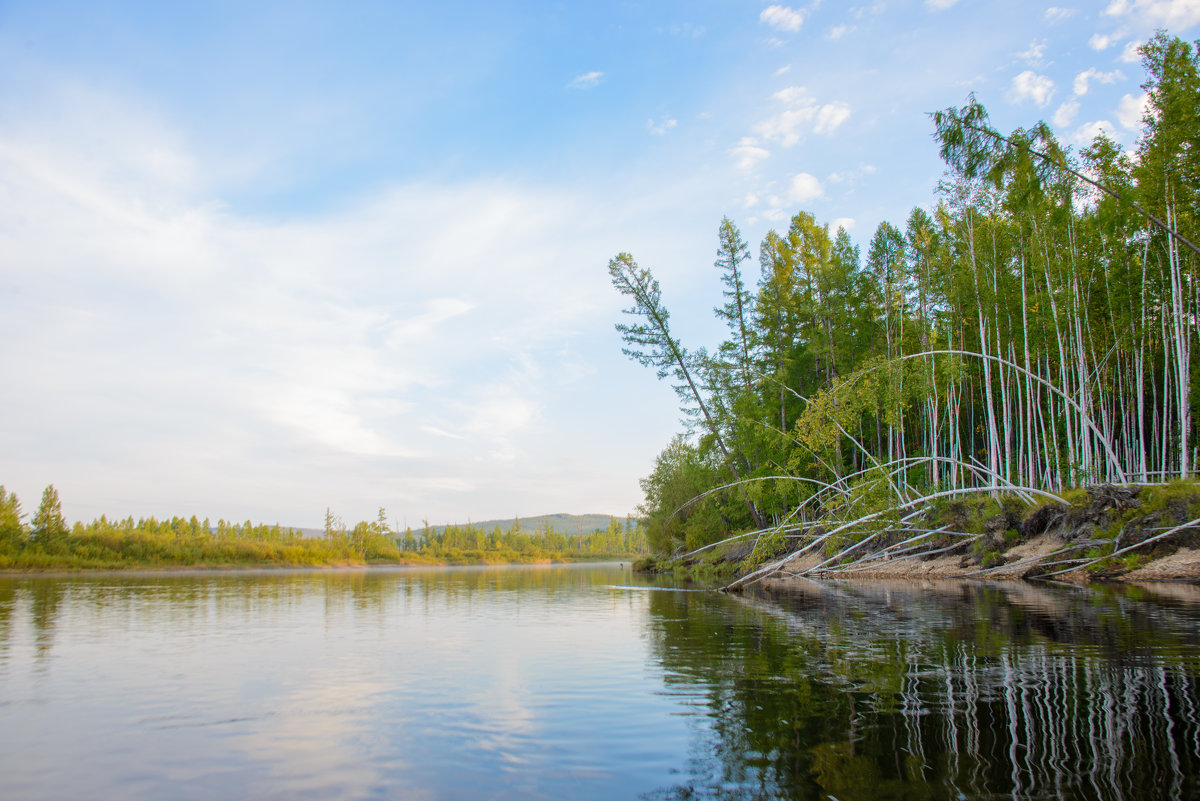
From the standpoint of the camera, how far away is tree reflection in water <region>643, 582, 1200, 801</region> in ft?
11.9

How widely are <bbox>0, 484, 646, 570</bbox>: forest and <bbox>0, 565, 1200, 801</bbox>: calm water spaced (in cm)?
5610

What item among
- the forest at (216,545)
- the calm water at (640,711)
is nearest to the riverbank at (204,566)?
the forest at (216,545)

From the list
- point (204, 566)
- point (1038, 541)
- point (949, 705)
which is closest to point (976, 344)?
point (1038, 541)

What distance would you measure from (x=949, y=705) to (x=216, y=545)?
248 ft

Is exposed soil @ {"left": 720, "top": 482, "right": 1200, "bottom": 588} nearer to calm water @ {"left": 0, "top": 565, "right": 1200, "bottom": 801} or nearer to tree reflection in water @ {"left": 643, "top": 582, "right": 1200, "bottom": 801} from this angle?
calm water @ {"left": 0, "top": 565, "right": 1200, "bottom": 801}

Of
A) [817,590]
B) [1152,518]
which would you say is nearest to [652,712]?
[817,590]

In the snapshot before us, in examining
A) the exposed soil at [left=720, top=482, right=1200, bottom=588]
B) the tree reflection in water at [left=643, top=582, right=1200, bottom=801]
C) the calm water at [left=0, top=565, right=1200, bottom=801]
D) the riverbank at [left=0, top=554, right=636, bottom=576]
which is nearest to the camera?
the tree reflection in water at [left=643, top=582, right=1200, bottom=801]

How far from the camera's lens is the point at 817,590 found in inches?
746

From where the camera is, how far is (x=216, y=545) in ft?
218

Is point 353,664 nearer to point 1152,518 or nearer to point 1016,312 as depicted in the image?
point 1152,518

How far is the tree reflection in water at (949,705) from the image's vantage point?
362 cm

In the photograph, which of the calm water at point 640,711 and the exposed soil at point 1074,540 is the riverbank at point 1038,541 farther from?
the calm water at point 640,711

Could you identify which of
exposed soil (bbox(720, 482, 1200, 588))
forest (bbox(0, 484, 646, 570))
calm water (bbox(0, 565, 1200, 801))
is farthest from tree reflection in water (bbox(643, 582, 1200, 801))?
forest (bbox(0, 484, 646, 570))

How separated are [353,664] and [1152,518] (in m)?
18.2
